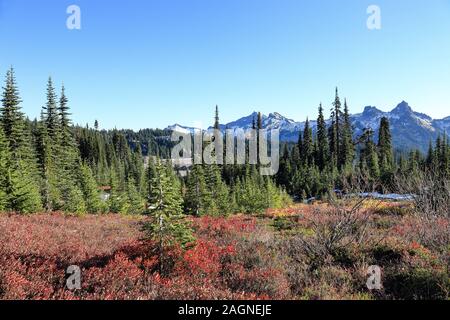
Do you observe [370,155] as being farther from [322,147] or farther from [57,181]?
[57,181]

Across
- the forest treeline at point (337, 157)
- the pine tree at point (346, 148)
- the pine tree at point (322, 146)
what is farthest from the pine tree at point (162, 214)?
the pine tree at point (322, 146)

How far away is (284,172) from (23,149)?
51206mm

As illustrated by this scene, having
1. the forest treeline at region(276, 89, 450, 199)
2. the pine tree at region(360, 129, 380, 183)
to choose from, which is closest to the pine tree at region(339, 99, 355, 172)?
the forest treeline at region(276, 89, 450, 199)

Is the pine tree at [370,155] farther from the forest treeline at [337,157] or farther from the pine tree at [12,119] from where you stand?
the pine tree at [12,119]

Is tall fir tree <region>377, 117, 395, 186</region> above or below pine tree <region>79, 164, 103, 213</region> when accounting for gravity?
above

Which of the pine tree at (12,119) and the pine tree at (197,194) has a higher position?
the pine tree at (12,119)

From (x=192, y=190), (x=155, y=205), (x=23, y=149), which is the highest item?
(x=23, y=149)

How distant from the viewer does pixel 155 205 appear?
873 centimetres

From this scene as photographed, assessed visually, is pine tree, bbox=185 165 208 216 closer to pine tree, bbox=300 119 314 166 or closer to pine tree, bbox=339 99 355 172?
pine tree, bbox=300 119 314 166

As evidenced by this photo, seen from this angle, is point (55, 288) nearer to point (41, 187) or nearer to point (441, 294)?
point (441, 294)

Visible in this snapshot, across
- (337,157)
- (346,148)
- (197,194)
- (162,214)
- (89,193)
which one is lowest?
(197,194)

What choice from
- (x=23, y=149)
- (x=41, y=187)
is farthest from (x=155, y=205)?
(x=23, y=149)

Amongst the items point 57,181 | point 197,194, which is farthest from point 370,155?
point 57,181
